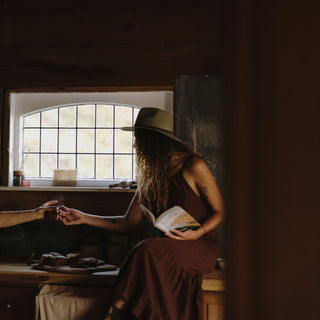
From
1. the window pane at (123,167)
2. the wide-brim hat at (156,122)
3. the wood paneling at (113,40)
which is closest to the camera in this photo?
the wide-brim hat at (156,122)

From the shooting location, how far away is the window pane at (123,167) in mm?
3725

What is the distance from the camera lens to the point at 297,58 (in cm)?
38

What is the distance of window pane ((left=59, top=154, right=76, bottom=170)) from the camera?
376 centimetres

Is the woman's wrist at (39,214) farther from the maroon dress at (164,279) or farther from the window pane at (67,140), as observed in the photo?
the window pane at (67,140)

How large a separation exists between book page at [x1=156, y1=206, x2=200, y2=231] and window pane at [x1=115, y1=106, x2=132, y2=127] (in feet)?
5.97

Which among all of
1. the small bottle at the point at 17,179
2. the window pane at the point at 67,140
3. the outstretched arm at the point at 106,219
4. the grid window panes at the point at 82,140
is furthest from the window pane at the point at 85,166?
the outstretched arm at the point at 106,219

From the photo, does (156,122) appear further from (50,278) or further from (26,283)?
(26,283)

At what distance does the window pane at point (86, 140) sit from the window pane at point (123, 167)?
0.28 meters

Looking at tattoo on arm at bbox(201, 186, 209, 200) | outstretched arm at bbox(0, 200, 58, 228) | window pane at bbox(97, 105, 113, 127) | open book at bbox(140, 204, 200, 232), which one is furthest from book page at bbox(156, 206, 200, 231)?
window pane at bbox(97, 105, 113, 127)

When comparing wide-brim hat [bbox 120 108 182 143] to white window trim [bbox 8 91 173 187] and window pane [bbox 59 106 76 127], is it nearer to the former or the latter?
white window trim [bbox 8 91 173 187]

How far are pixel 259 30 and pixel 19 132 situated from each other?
338cm

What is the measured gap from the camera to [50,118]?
3799 mm

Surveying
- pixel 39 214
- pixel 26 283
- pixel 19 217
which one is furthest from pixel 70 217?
pixel 26 283

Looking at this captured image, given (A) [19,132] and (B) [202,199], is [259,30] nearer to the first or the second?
(B) [202,199]
